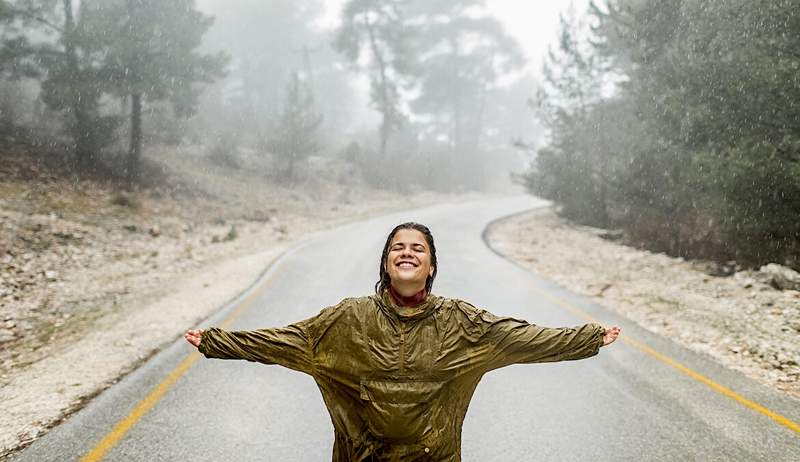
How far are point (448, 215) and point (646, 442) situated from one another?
22854 mm

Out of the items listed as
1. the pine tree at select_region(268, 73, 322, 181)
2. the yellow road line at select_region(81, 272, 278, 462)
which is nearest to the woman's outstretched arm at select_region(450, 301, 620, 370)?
the yellow road line at select_region(81, 272, 278, 462)

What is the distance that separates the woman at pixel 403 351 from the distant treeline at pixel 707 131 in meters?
8.69

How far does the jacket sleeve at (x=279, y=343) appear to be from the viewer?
2473 millimetres

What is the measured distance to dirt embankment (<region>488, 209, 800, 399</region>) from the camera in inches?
256

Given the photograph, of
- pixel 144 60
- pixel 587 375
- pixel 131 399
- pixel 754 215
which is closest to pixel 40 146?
pixel 144 60

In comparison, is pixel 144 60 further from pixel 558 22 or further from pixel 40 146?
pixel 558 22

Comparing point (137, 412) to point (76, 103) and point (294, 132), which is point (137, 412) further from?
point (294, 132)

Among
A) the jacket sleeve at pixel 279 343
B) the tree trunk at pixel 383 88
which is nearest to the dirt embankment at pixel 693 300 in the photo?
the jacket sleeve at pixel 279 343

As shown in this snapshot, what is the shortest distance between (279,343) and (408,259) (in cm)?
75

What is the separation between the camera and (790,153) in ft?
30.0

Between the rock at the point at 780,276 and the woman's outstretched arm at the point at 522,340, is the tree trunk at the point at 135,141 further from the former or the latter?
the woman's outstretched arm at the point at 522,340

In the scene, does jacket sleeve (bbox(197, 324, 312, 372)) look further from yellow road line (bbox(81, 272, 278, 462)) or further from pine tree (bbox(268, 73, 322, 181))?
pine tree (bbox(268, 73, 322, 181))

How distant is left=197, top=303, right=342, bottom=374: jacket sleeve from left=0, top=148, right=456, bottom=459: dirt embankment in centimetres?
262

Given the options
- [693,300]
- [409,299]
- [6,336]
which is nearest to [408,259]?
[409,299]
